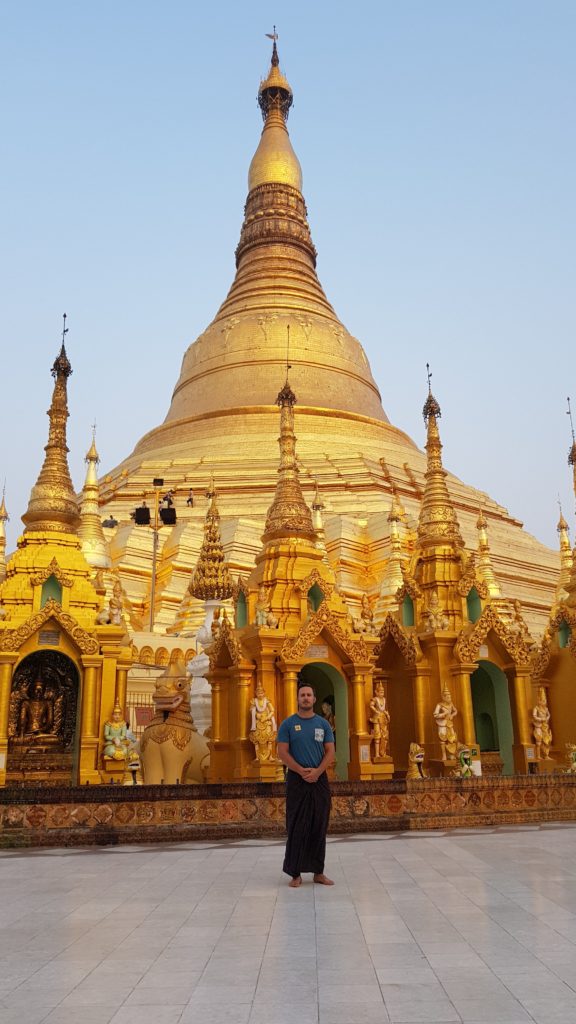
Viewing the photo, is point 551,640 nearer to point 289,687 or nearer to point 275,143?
point 289,687

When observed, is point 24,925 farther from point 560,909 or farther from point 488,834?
point 488,834

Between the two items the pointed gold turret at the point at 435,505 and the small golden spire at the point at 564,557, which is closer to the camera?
the pointed gold turret at the point at 435,505

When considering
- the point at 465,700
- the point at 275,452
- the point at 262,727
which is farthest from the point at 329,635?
the point at 275,452

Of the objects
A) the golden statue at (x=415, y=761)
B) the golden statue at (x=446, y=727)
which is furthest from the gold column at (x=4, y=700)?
the golden statue at (x=446, y=727)

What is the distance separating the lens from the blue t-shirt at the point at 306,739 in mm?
7164

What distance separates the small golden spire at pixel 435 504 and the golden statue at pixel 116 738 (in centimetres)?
770

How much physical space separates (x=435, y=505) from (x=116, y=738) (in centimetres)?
885

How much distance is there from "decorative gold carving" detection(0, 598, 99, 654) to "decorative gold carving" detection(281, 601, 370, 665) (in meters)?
3.48

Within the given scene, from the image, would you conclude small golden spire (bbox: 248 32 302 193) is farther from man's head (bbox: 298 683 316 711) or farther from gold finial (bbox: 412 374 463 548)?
man's head (bbox: 298 683 316 711)

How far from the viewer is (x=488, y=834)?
1044 cm

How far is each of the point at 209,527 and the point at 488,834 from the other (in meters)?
12.9

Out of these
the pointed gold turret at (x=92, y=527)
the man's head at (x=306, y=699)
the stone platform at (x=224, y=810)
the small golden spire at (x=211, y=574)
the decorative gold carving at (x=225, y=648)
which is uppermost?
the pointed gold turret at (x=92, y=527)

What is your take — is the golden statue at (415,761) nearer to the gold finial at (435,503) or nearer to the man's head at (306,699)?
the gold finial at (435,503)

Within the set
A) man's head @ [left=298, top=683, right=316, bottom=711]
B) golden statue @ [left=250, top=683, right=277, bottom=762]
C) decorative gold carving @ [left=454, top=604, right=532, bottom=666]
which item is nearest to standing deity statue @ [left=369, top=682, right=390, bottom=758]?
decorative gold carving @ [left=454, top=604, right=532, bottom=666]
